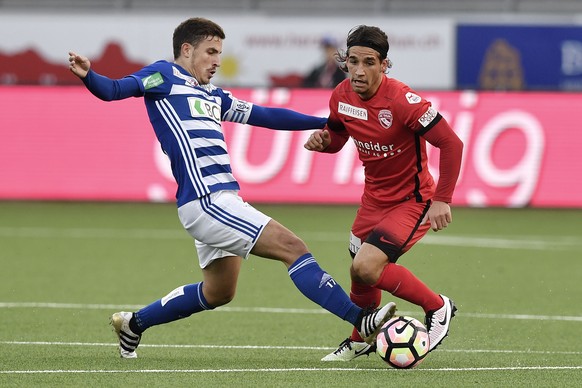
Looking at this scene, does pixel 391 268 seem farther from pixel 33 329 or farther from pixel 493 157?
pixel 493 157

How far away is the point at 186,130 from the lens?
A: 23.1 ft

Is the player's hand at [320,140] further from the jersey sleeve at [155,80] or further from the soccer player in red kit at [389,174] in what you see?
the jersey sleeve at [155,80]

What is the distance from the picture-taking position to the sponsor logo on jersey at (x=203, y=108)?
23.3 feet

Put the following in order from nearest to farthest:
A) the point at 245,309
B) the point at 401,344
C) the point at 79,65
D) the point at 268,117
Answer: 1. the point at 79,65
2. the point at 401,344
3. the point at 268,117
4. the point at 245,309

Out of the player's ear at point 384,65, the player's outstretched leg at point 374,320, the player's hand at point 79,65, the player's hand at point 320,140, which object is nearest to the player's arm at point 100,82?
the player's hand at point 79,65

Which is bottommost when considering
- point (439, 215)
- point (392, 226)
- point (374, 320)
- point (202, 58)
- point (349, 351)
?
point (349, 351)

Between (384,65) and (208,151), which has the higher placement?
(384,65)

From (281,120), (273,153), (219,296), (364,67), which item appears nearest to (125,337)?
(219,296)

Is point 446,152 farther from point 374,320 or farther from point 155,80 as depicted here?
point 155,80

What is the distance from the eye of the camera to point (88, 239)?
47.9 ft

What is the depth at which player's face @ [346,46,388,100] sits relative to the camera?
7.18 metres

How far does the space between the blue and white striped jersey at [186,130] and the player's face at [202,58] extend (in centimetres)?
7

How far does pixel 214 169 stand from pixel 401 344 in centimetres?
144

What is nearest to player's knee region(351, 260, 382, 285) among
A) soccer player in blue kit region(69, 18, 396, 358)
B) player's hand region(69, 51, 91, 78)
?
soccer player in blue kit region(69, 18, 396, 358)
